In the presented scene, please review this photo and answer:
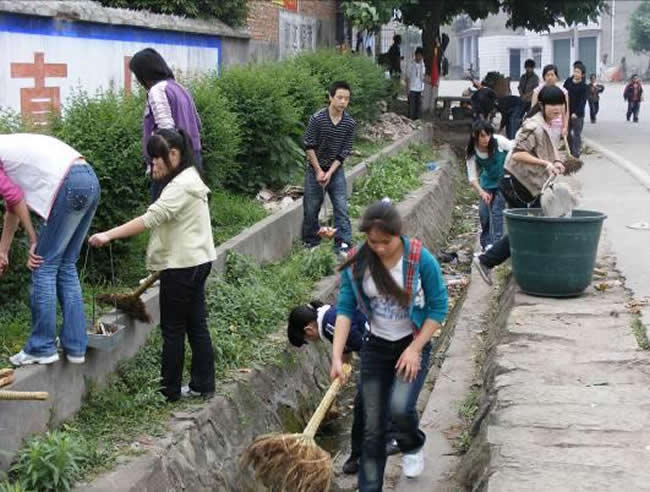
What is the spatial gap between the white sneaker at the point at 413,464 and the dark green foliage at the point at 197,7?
7474 millimetres

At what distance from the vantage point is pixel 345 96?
9078 mm

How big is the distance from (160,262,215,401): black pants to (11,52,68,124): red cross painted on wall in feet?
9.46

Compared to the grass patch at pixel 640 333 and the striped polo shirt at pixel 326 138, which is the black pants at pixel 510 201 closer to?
the striped polo shirt at pixel 326 138

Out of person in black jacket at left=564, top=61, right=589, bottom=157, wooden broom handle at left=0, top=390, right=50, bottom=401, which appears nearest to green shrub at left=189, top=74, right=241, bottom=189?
wooden broom handle at left=0, top=390, right=50, bottom=401

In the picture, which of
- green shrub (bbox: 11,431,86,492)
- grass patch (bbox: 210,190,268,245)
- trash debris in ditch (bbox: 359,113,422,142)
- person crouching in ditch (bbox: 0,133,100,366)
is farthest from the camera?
trash debris in ditch (bbox: 359,113,422,142)

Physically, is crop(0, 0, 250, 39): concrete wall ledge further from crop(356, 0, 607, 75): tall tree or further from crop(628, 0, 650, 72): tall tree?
crop(628, 0, 650, 72): tall tree

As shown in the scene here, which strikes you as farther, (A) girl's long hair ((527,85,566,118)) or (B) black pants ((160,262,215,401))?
(A) girl's long hair ((527,85,566,118))

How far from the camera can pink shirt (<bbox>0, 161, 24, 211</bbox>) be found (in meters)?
5.16

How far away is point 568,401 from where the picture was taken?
19.6ft

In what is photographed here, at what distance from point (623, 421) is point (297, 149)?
21.2 feet

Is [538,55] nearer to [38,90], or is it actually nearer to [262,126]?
[262,126]

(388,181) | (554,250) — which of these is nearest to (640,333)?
(554,250)

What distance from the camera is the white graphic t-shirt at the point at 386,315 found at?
5078 mm

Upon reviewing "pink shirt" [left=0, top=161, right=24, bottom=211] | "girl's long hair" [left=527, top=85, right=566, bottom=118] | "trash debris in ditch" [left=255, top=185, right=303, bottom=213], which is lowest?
"trash debris in ditch" [left=255, top=185, right=303, bottom=213]
